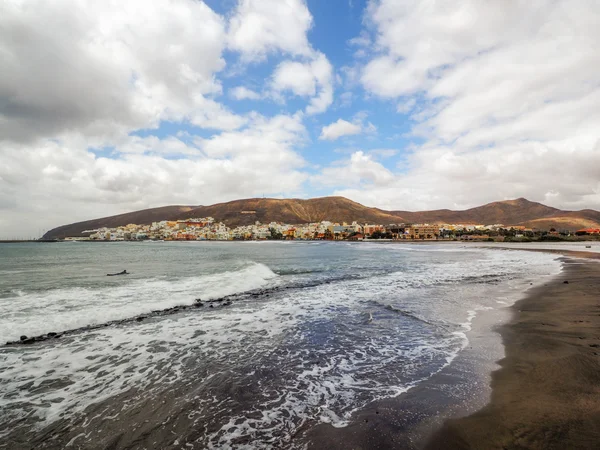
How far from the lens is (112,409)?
4930 millimetres

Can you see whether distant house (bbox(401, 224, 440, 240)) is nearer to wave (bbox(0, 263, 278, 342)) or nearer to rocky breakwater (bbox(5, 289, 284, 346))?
wave (bbox(0, 263, 278, 342))

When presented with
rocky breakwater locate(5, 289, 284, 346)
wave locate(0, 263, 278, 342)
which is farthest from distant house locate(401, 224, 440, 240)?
rocky breakwater locate(5, 289, 284, 346)

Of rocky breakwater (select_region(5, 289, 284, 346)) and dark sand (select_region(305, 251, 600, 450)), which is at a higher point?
dark sand (select_region(305, 251, 600, 450))

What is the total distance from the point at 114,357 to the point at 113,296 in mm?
8575

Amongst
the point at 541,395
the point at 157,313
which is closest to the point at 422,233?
the point at 157,313

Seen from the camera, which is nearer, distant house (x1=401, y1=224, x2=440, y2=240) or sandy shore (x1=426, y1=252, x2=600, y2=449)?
sandy shore (x1=426, y1=252, x2=600, y2=449)

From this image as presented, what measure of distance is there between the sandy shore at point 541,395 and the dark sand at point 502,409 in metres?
0.01

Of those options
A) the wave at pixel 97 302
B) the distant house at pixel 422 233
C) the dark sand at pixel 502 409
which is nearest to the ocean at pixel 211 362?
the wave at pixel 97 302

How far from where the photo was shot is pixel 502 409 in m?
4.49

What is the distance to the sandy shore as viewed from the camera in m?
3.77

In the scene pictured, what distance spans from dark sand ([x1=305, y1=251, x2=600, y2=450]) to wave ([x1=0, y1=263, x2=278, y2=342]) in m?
10.3

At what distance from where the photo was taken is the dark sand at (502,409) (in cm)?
379

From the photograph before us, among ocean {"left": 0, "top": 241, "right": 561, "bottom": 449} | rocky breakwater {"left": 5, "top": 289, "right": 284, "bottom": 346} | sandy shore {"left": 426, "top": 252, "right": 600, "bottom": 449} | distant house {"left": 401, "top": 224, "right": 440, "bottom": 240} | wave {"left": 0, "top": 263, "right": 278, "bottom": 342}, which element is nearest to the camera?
sandy shore {"left": 426, "top": 252, "right": 600, "bottom": 449}

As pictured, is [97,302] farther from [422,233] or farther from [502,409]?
[422,233]
